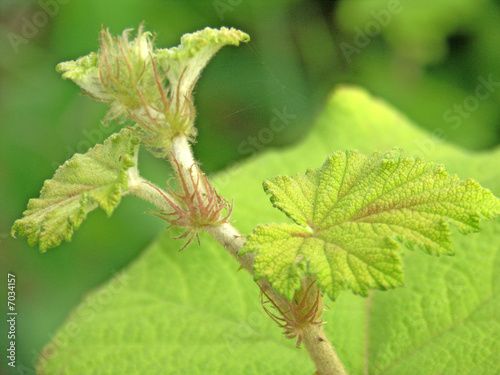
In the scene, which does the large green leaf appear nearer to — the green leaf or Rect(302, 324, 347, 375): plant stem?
Rect(302, 324, 347, 375): plant stem

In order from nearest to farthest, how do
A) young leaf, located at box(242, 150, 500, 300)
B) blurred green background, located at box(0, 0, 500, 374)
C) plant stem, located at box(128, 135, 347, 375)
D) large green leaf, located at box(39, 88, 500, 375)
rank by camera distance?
young leaf, located at box(242, 150, 500, 300) < plant stem, located at box(128, 135, 347, 375) < large green leaf, located at box(39, 88, 500, 375) < blurred green background, located at box(0, 0, 500, 374)

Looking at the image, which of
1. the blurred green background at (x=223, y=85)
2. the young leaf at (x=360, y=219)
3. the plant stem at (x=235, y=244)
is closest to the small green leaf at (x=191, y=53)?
the plant stem at (x=235, y=244)

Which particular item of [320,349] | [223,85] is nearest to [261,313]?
[320,349]

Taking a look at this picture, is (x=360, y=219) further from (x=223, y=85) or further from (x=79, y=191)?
(x=223, y=85)

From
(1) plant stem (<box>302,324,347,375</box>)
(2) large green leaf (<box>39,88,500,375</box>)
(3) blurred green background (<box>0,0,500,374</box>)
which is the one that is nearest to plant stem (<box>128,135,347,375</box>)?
(1) plant stem (<box>302,324,347,375</box>)

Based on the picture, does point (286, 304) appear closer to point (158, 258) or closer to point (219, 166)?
point (158, 258)

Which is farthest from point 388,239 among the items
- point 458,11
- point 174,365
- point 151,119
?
point 458,11
